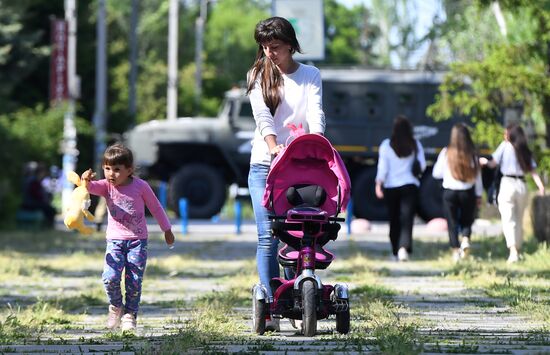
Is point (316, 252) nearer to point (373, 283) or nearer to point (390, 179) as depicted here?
point (373, 283)

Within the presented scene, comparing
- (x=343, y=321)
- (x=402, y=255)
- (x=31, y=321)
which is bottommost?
(x=402, y=255)

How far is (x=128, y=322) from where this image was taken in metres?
8.90

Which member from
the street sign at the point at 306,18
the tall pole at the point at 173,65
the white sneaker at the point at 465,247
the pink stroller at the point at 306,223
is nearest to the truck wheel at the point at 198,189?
the street sign at the point at 306,18

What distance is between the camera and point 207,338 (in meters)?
7.94

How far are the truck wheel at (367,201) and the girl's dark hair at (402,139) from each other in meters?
12.0

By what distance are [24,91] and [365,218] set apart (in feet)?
75.2

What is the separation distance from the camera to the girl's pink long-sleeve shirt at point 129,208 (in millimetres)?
8961

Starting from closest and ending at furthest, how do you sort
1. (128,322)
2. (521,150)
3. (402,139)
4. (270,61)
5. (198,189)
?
(270,61) < (128,322) < (521,150) < (402,139) < (198,189)

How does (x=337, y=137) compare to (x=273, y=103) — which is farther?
(x=337, y=137)

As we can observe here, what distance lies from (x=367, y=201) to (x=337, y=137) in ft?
4.44

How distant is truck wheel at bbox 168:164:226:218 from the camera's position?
29781mm

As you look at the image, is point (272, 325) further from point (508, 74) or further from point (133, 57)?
point (133, 57)

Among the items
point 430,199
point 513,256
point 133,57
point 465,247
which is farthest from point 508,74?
point 133,57

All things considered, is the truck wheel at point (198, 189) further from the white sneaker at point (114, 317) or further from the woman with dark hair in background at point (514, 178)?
the white sneaker at point (114, 317)
